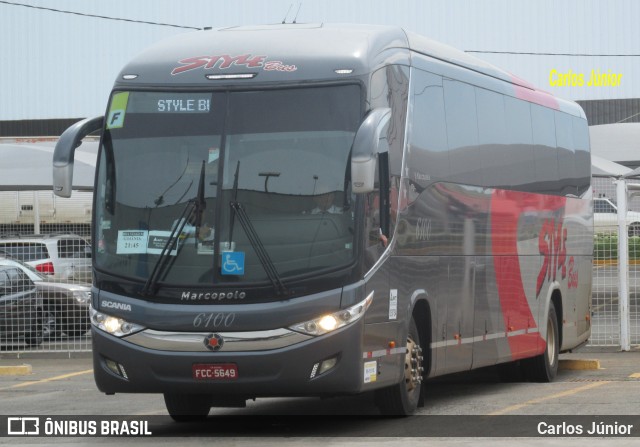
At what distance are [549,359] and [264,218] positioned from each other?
23.8 ft

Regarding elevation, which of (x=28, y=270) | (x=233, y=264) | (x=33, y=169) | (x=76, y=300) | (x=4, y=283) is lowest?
(x=76, y=300)

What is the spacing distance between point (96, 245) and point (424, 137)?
128 inches

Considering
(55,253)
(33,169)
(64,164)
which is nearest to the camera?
(64,164)

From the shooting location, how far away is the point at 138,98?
38.9 feet

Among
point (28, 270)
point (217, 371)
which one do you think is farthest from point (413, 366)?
point (28, 270)

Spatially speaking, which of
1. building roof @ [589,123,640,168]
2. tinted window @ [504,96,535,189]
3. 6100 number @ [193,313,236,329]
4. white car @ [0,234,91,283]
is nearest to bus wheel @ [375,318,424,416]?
6100 number @ [193,313,236,329]

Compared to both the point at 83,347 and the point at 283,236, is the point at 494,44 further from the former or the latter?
the point at 283,236

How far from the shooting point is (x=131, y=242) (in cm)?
1145

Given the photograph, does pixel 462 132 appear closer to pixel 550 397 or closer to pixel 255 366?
pixel 550 397

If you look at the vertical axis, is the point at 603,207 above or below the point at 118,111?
below

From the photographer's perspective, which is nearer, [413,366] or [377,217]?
[377,217]

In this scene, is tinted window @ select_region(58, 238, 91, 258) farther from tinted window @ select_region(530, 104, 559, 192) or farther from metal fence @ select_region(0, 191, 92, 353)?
tinted window @ select_region(530, 104, 559, 192)

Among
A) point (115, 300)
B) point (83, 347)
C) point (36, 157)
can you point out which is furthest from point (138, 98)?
point (36, 157)

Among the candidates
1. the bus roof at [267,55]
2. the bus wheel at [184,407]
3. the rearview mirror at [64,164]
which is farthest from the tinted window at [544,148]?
the rearview mirror at [64,164]
